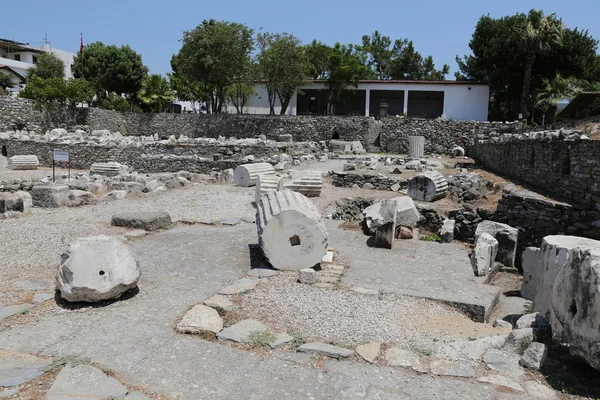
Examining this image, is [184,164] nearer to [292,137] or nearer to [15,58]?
[292,137]

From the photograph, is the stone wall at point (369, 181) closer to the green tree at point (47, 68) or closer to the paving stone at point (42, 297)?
the paving stone at point (42, 297)

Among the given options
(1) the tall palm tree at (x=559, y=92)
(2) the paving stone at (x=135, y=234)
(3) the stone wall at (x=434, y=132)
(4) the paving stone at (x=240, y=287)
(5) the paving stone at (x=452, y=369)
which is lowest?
(5) the paving stone at (x=452, y=369)

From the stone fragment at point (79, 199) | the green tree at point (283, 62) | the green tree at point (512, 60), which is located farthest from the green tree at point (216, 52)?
the stone fragment at point (79, 199)

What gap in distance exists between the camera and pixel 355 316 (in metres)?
5.45

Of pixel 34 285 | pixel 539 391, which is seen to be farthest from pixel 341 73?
pixel 539 391

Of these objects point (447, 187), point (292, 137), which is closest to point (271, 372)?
point (447, 187)

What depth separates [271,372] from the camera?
423 cm

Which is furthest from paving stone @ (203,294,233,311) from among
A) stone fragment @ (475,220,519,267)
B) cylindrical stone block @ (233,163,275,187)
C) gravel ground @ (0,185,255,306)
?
cylindrical stone block @ (233,163,275,187)

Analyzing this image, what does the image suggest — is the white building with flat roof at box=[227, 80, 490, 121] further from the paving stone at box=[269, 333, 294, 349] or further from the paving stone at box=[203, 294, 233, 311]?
the paving stone at box=[269, 333, 294, 349]

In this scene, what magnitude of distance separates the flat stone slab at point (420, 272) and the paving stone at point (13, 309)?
394cm

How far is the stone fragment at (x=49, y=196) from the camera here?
12250mm

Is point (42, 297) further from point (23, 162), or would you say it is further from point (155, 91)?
point (155, 91)

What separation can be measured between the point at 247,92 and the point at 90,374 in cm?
3586

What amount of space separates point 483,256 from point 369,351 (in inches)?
187
